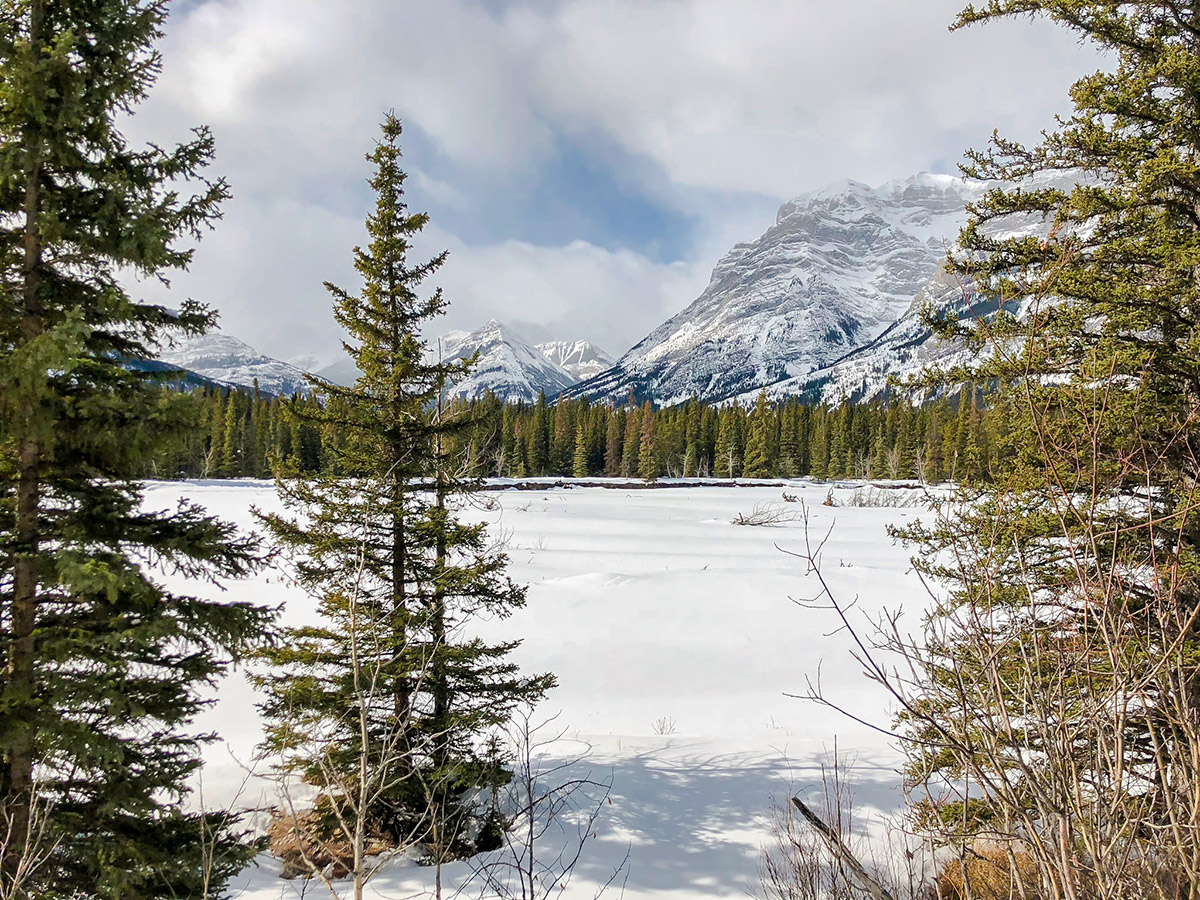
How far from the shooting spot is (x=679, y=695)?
12711 millimetres

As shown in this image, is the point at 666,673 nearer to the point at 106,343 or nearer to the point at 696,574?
the point at 696,574

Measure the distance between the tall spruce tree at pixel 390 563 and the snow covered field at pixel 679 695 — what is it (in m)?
0.89

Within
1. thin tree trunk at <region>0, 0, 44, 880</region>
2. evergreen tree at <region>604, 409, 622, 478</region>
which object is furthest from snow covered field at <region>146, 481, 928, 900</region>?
evergreen tree at <region>604, 409, 622, 478</region>

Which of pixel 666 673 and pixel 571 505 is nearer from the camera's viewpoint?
pixel 666 673

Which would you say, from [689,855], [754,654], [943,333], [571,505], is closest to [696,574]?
[754,654]

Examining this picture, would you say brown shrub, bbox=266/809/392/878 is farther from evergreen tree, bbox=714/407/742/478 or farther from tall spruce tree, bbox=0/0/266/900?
evergreen tree, bbox=714/407/742/478

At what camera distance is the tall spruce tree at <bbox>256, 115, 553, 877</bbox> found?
681 cm

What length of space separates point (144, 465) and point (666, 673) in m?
11.0

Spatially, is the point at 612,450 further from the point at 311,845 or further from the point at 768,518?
the point at 311,845

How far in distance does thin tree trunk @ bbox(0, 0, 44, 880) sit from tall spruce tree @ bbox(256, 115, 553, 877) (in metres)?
2.34

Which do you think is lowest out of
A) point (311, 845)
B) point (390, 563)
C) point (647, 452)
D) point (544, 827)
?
point (311, 845)

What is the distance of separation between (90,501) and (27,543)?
0.45 metres

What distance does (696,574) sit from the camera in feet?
59.9

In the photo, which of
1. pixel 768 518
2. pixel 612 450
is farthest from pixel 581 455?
pixel 768 518
